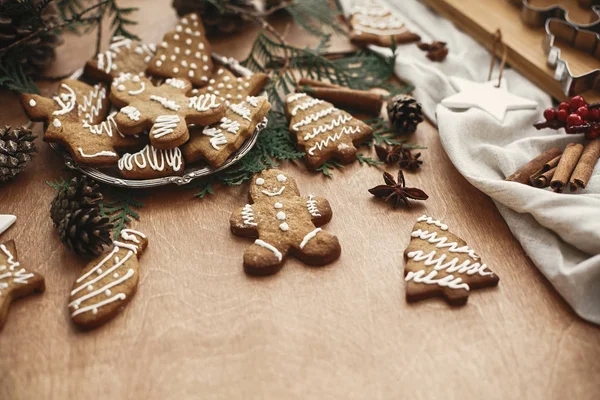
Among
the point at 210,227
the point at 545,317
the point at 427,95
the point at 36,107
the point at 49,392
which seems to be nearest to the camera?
the point at 49,392

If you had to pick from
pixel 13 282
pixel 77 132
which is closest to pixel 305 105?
pixel 77 132

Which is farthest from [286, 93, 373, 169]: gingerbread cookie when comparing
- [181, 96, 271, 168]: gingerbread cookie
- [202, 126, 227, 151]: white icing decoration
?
[202, 126, 227, 151]: white icing decoration

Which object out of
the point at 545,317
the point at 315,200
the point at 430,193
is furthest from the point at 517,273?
the point at 315,200

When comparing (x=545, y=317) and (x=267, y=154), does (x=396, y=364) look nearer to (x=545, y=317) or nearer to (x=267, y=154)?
(x=545, y=317)

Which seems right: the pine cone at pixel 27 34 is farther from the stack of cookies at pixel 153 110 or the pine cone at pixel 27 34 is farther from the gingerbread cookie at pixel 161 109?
the gingerbread cookie at pixel 161 109

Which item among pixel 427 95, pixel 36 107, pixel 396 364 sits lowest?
pixel 396 364

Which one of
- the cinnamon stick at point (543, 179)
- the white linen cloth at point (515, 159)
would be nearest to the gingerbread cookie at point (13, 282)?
the white linen cloth at point (515, 159)
